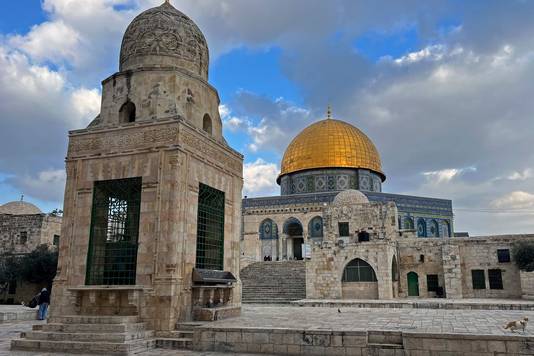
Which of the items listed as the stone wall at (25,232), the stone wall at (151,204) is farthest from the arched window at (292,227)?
the stone wall at (151,204)

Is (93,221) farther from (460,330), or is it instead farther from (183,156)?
(460,330)

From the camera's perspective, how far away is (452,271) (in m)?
23.1

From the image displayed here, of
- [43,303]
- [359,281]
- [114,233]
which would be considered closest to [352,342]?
[114,233]

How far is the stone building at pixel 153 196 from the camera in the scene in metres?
9.74

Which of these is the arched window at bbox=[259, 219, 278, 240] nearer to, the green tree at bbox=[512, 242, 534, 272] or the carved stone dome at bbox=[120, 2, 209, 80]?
the green tree at bbox=[512, 242, 534, 272]

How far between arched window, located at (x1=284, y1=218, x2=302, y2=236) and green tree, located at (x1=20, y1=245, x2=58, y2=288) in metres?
17.6

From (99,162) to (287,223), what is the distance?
2677cm

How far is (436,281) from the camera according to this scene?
23797mm

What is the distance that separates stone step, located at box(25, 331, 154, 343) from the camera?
331 inches

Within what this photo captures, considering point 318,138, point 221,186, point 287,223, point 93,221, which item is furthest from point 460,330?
point 318,138

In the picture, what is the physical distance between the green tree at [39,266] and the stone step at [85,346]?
55.8 feet

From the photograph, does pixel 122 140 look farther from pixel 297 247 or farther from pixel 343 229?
pixel 297 247

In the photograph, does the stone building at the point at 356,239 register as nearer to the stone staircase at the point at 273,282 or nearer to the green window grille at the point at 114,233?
the stone staircase at the point at 273,282

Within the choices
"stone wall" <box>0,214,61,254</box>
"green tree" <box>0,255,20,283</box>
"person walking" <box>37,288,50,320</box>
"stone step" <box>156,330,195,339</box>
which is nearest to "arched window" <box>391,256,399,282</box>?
"person walking" <box>37,288,50,320</box>
